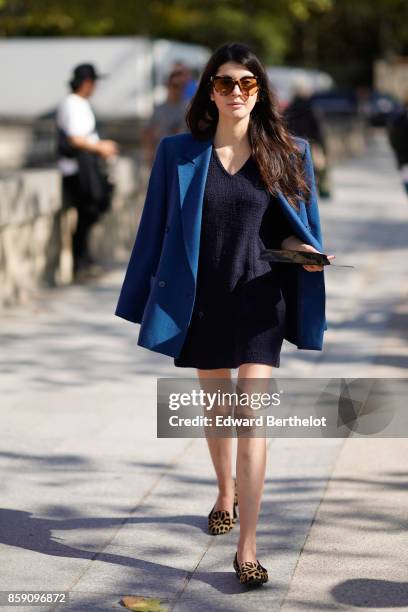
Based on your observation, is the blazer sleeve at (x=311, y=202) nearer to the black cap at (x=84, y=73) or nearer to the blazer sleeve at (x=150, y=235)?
the blazer sleeve at (x=150, y=235)

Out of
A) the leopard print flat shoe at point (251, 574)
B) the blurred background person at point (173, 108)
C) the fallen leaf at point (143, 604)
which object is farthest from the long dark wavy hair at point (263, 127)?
the blurred background person at point (173, 108)

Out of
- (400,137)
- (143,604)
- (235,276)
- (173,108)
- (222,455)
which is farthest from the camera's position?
(173,108)

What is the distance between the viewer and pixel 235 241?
4.40m

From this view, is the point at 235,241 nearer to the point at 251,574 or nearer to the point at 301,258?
the point at 301,258

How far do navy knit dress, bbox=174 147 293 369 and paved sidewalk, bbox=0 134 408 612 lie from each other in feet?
2.56

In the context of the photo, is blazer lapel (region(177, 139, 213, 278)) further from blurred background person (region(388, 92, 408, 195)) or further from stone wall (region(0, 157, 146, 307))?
blurred background person (region(388, 92, 408, 195))

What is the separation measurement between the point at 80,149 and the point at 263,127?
6.29 m

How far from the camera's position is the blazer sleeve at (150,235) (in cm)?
452

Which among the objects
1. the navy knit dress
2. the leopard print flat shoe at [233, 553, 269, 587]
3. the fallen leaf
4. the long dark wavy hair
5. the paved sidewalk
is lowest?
the paved sidewalk

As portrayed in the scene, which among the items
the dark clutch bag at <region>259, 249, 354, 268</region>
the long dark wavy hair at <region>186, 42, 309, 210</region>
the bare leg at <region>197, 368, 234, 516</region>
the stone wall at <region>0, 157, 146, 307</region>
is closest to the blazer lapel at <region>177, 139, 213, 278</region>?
the long dark wavy hair at <region>186, 42, 309, 210</region>

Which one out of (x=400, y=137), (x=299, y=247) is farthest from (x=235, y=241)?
(x=400, y=137)

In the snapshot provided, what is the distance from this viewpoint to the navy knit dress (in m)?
4.40

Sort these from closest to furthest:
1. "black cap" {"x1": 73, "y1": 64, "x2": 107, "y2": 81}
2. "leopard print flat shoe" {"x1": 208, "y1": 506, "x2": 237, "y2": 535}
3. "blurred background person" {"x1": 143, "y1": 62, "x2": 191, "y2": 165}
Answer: "leopard print flat shoe" {"x1": 208, "y1": 506, "x2": 237, "y2": 535}, "black cap" {"x1": 73, "y1": 64, "x2": 107, "y2": 81}, "blurred background person" {"x1": 143, "y1": 62, "x2": 191, "y2": 165}

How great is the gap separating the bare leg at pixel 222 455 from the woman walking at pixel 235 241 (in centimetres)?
3
